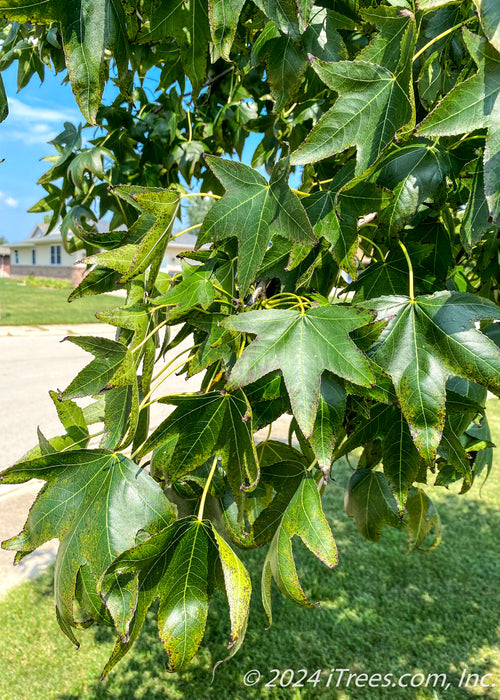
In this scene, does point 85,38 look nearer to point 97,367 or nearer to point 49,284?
point 97,367

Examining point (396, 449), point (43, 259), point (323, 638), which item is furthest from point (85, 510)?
point (43, 259)

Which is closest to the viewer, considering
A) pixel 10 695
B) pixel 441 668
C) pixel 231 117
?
pixel 231 117

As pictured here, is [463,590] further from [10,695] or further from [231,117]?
[231,117]

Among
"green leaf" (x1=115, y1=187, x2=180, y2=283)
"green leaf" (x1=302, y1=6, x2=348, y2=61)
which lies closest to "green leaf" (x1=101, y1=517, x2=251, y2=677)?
"green leaf" (x1=115, y1=187, x2=180, y2=283)

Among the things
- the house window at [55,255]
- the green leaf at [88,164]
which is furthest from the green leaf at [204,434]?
the house window at [55,255]

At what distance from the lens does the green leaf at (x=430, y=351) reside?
28.9 inches

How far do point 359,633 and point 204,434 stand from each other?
255cm

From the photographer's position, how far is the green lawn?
15.9 meters

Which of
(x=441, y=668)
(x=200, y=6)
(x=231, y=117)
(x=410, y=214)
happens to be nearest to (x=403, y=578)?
(x=441, y=668)

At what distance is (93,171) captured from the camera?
1.51 meters

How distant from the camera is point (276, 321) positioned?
760 mm

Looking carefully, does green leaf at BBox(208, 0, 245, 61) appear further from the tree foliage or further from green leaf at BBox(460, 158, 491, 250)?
green leaf at BBox(460, 158, 491, 250)

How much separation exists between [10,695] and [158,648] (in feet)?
2.30

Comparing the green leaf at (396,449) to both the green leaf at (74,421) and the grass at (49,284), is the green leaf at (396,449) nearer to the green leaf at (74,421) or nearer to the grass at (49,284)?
the green leaf at (74,421)
